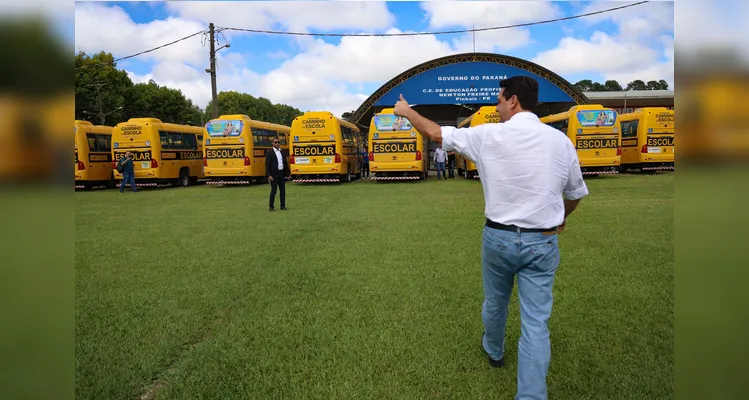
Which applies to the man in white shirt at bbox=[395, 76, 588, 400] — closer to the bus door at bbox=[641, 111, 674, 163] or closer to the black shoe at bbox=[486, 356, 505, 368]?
the black shoe at bbox=[486, 356, 505, 368]

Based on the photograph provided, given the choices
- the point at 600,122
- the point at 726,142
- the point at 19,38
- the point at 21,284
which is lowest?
the point at 21,284

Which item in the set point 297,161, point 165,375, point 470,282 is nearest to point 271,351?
point 165,375

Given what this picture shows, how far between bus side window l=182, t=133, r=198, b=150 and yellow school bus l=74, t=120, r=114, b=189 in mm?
3205

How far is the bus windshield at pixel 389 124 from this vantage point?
768 inches

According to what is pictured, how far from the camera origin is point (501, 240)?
279 centimetres

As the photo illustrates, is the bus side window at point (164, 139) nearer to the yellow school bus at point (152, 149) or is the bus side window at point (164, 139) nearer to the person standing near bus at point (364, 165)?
the yellow school bus at point (152, 149)

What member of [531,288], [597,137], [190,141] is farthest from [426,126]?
[190,141]

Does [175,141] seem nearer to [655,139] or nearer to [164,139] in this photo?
[164,139]

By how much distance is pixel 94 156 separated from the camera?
19922 millimetres

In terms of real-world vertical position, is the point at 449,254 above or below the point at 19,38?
below

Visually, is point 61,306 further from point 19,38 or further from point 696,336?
point 696,336

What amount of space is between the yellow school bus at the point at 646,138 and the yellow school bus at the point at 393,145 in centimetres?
974

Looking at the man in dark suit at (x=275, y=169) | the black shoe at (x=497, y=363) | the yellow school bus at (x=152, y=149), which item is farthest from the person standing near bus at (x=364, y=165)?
the black shoe at (x=497, y=363)

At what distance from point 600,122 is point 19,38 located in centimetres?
2072
